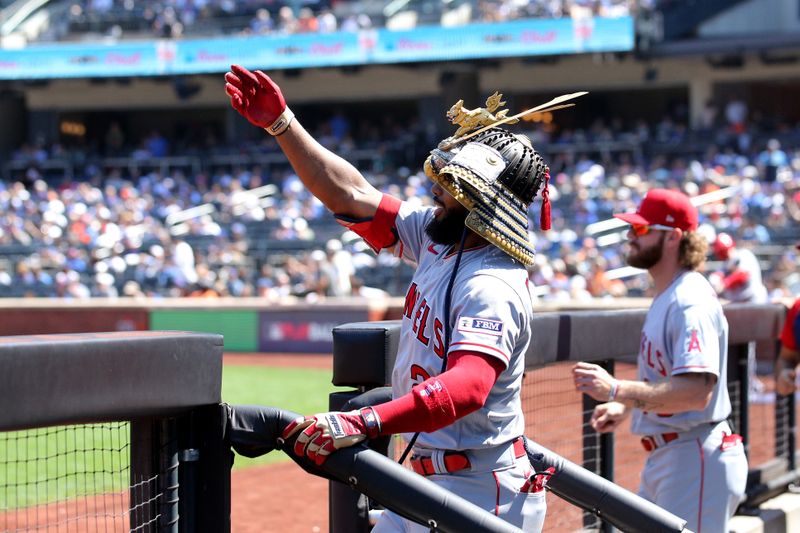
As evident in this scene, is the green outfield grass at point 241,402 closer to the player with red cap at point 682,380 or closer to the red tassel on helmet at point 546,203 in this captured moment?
the player with red cap at point 682,380

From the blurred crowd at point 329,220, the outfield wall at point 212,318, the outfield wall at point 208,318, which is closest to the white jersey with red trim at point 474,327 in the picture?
the blurred crowd at point 329,220

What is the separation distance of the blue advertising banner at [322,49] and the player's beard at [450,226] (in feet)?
77.7

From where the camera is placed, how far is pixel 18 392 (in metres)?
2.01

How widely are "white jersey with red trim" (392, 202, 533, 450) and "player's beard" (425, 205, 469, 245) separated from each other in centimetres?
3

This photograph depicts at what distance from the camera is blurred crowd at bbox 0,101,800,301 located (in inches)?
714

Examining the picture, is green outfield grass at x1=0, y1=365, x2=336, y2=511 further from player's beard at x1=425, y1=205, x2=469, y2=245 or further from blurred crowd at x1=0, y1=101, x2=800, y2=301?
player's beard at x1=425, y1=205, x2=469, y2=245

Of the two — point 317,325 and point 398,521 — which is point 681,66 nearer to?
point 317,325

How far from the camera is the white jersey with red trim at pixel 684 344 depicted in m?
3.80

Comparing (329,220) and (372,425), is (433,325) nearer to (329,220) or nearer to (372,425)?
(372,425)

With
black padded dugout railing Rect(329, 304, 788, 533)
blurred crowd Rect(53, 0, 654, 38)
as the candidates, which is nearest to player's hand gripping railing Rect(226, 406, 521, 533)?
black padded dugout railing Rect(329, 304, 788, 533)

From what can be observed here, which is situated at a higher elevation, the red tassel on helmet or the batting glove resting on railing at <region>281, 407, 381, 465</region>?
the red tassel on helmet

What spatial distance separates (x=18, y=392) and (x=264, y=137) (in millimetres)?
29916

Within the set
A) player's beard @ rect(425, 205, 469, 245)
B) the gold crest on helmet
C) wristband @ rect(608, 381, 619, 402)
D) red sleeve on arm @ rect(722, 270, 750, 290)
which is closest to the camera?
player's beard @ rect(425, 205, 469, 245)

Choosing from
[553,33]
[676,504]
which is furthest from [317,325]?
[676,504]
